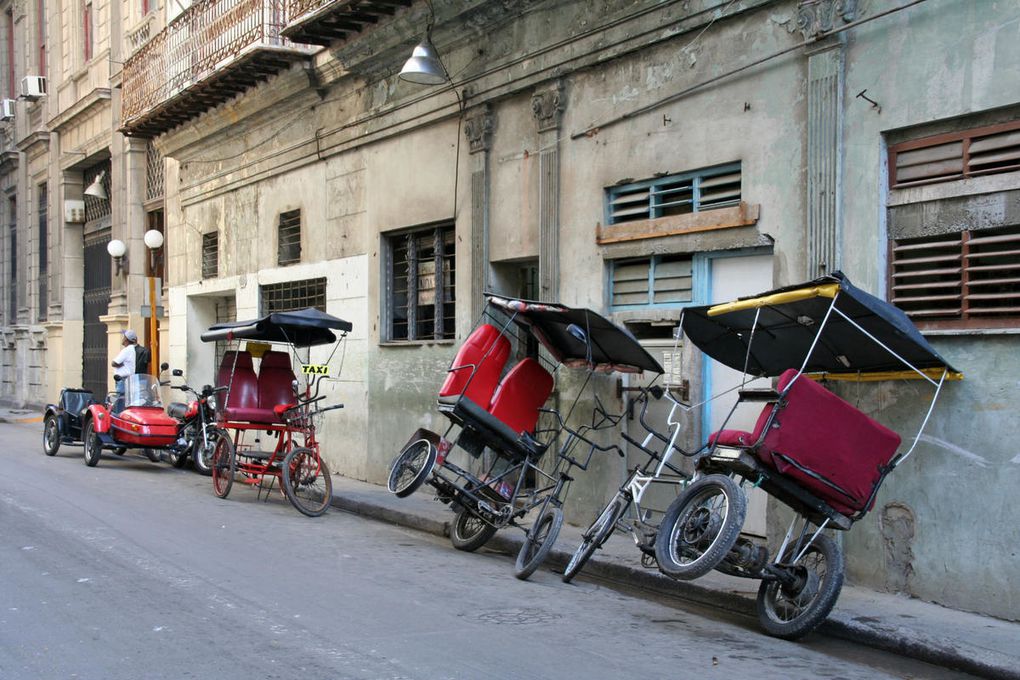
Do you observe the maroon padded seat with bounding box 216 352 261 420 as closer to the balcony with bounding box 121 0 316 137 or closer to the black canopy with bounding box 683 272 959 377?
the balcony with bounding box 121 0 316 137

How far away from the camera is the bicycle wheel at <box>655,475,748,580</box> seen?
6297mm

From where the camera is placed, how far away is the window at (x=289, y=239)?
1652cm

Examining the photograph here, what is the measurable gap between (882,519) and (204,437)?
31.6 feet

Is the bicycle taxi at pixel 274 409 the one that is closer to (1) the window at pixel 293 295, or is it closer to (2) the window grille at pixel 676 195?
(1) the window at pixel 293 295

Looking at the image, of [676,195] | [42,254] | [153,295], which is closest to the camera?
[676,195]

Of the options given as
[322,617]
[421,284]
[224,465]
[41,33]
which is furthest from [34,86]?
[322,617]

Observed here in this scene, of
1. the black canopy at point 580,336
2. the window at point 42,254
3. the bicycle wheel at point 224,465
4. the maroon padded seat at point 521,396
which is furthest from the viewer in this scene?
the window at point 42,254

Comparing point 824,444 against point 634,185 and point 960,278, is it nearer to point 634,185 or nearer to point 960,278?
point 960,278

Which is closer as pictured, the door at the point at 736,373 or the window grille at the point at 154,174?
the door at the point at 736,373

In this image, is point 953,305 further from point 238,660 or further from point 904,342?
point 238,660

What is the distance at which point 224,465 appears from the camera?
1244 centimetres

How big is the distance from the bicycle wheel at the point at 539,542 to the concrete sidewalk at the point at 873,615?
23cm

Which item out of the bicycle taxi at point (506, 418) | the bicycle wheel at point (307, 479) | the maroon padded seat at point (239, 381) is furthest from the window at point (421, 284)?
the bicycle taxi at point (506, 418)

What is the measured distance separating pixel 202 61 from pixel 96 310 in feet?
35.3
